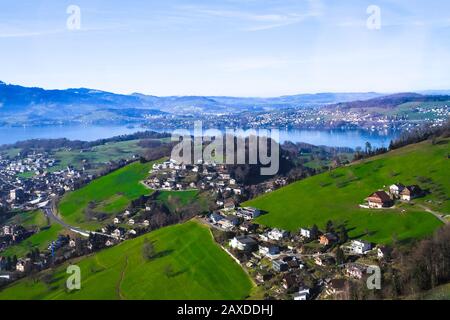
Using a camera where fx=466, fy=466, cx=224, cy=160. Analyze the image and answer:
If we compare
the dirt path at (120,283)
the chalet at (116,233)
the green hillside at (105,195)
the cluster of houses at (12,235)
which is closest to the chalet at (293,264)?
the dirt path at (120,283)

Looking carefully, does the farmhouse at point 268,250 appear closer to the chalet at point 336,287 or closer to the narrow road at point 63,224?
the chalet at point 336,287

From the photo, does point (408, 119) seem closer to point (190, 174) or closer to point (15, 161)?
point (190, 174)

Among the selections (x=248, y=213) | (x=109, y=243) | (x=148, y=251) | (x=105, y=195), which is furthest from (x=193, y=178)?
(x=148, y=251)

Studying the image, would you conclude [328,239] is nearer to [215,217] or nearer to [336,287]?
[336,287]

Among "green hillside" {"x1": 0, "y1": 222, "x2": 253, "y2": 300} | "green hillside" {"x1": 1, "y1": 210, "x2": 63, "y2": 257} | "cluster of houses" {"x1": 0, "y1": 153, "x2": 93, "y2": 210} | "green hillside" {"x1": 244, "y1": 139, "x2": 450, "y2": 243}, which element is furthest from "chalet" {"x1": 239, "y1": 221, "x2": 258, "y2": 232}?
"cluster of houses" {"x1": 0, "y1": 153, "x2": 93, "y2": 210}

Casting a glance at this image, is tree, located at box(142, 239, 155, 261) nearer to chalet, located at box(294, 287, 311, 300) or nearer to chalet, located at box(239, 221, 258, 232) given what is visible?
chalet, located at box(239, 221, 258, 232)

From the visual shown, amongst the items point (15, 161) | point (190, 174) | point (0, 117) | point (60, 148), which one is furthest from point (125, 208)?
point (0, 117)
